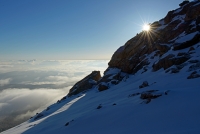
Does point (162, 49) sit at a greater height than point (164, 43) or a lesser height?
lesser

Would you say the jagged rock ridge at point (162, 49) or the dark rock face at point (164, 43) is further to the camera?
the dark rock face at point (164, 43)

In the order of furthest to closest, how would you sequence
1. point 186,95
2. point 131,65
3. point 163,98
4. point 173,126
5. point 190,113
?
1. point 131,65
2. point 163,98
3. point 186,95
4. point 190,113
5. point 173,126

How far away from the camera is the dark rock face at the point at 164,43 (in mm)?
25038

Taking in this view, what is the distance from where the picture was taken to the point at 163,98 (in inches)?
400

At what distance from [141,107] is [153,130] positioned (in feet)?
10.7

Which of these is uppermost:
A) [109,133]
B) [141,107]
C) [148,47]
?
[148,47]

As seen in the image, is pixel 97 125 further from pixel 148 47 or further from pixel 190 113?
pixel 148 47

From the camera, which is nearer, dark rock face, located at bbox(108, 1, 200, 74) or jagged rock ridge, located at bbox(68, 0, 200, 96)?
jagged rock ridge, located at bbox(68, 0, 200, 96)

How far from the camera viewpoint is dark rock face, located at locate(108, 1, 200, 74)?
25038 millimetres

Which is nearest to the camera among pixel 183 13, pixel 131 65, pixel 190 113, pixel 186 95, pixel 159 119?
pixel 190 113

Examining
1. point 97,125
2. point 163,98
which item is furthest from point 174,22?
point 97,125

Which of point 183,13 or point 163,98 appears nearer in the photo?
point 163,98

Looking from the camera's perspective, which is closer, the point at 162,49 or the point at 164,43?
the point at 162,49

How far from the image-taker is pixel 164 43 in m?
32.8
